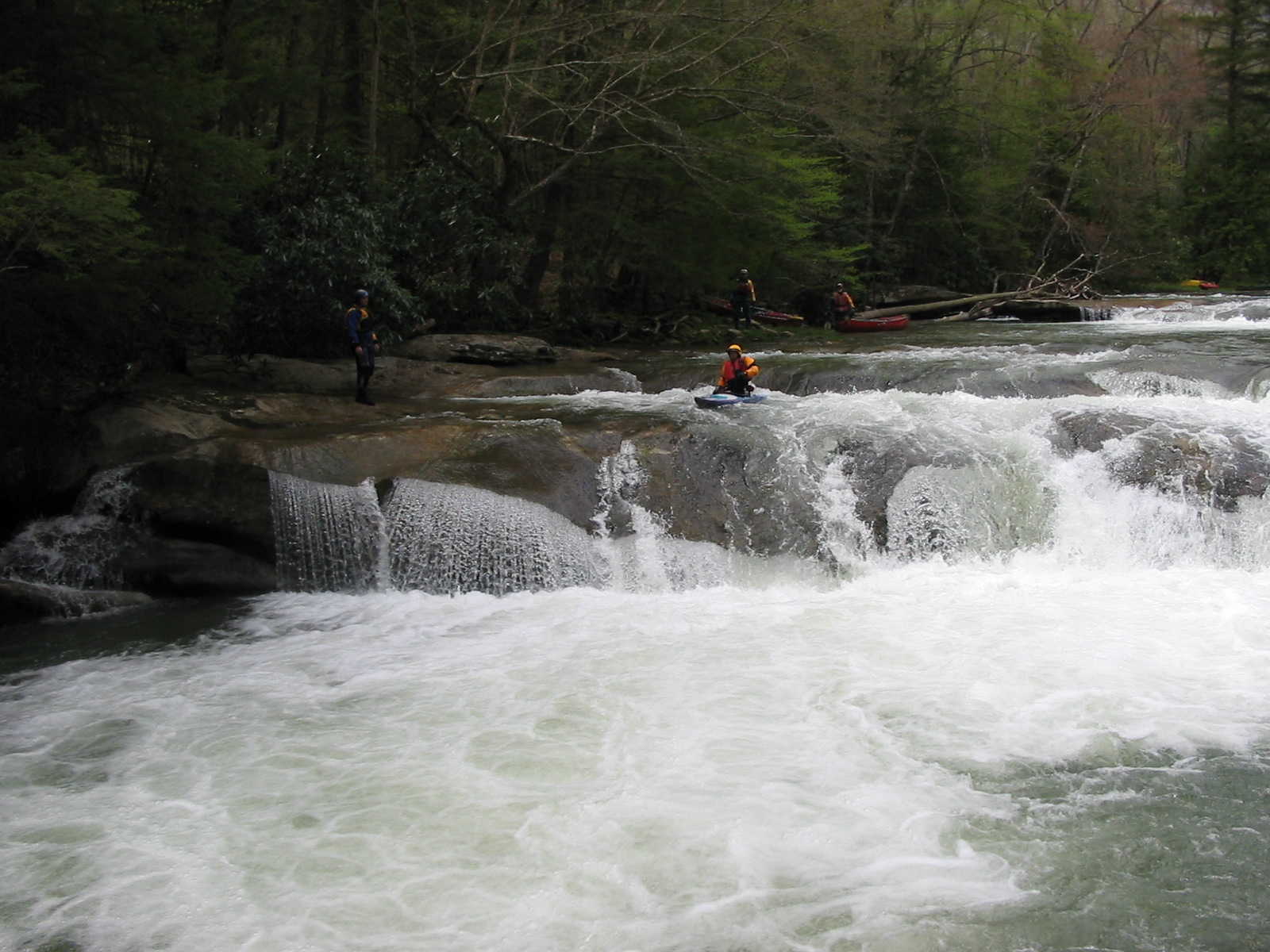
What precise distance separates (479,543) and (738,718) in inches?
144

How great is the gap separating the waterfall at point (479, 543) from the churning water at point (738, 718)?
0.03 m

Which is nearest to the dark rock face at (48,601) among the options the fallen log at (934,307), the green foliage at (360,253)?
the green foliage at (360,253)

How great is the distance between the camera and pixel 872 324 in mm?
20641

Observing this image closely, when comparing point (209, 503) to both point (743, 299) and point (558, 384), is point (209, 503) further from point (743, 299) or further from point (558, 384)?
point (743, 299)

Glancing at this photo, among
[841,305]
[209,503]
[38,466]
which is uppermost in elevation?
[841,305]

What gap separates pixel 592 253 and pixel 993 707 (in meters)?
15.0

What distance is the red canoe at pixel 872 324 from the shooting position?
20.6m

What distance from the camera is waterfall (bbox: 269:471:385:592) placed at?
9.57 m

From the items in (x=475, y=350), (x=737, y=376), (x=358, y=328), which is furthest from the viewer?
(x=475, y=350)

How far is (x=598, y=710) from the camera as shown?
6574 mm

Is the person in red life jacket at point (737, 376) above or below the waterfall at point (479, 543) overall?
above

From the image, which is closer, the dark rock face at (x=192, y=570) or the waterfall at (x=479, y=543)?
the waterfall at (x=479, y=543)

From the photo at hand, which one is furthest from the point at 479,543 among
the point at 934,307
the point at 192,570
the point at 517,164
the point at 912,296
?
the point at 912,296

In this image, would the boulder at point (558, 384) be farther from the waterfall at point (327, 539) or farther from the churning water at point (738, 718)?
the waterfall at point (327, 539)
